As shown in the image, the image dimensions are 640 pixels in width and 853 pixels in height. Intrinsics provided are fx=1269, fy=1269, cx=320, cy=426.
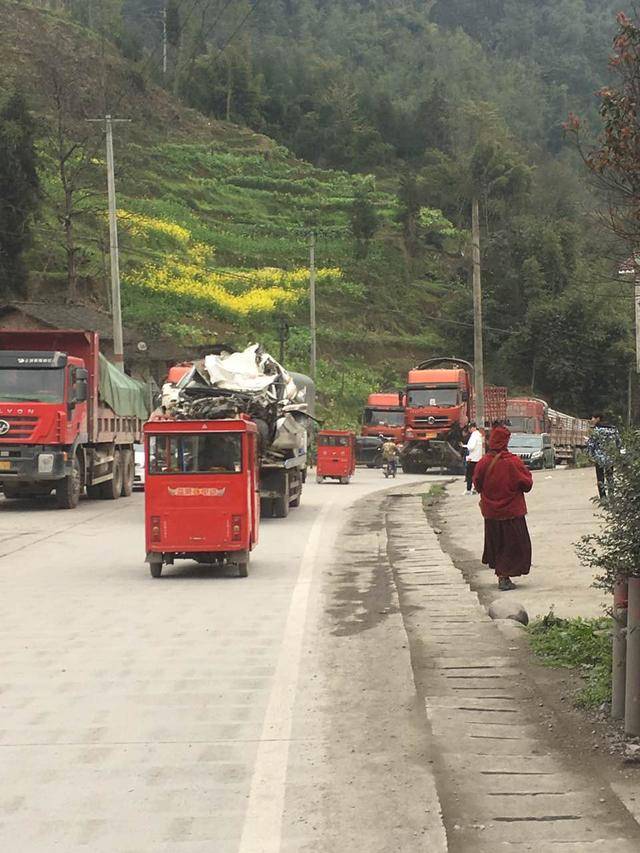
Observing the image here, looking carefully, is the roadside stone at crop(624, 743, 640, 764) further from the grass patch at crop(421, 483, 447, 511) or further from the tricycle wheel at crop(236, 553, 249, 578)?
the grass patch at crop(421, 483, 447, 511)

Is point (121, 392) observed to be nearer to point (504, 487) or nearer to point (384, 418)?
point (504, 487)

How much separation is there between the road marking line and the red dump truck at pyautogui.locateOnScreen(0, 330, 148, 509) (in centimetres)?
1451

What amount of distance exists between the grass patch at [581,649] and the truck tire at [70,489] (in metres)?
16.7

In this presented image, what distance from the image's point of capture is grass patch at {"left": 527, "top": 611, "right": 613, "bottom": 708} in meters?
A: 8.02

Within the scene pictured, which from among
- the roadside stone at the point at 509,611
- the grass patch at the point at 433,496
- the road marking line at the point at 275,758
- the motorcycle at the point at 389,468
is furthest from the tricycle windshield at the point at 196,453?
the motorcycle at the point at 389,468

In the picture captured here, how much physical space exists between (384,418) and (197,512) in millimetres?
43074

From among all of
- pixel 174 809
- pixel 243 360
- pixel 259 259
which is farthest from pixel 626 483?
pixel 259 259

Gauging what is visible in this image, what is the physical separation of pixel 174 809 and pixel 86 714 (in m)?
2.11

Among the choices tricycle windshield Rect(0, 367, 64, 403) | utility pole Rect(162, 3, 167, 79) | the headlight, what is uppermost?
utility pole Rect(162, 3, 167, 79)

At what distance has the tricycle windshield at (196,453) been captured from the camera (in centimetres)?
1516

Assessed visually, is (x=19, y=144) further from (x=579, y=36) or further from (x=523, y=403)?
(x=579, y=36)

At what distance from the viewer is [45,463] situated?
25.3 meters

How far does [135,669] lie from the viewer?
370 inches

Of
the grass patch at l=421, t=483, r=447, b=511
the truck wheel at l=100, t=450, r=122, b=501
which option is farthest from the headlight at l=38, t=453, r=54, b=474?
the grass patch at l=421, t=483, r=447, b=511
